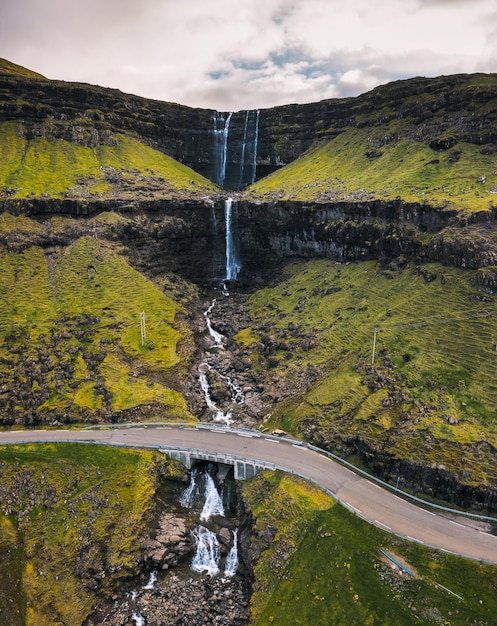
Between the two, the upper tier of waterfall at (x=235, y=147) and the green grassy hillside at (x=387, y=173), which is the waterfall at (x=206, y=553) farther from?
the upper tier of waterfall at (x=235, y=147)

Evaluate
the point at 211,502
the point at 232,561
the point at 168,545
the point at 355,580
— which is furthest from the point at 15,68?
the point at 355,580

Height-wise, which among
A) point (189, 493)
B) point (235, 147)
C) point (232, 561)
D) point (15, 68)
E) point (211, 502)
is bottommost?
point (232, 561)

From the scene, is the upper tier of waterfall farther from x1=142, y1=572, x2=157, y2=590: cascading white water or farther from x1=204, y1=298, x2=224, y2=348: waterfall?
x1=142, y1=572, x2=157, y2=590: cascading white water

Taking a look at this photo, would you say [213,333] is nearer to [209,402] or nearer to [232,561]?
[209,402]

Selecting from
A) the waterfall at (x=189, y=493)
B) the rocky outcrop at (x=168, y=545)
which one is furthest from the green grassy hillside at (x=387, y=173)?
the rocky outcrop at (x=168, y=545)

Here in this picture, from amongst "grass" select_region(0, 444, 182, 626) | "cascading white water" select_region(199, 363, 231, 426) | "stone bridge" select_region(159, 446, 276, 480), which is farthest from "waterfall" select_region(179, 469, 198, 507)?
"cascading white water" select_region(199, 363, 231, 426)

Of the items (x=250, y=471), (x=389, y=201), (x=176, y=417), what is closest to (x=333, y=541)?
(x=250, y=471)

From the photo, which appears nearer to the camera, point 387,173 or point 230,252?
point 387,173
